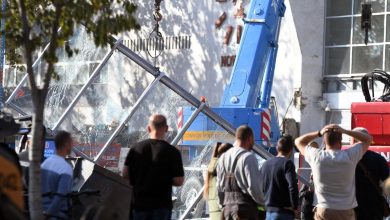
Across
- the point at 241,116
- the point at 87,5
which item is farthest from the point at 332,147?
the point at 241,116

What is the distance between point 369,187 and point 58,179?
3.53m

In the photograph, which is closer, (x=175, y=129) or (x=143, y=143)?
(x=143, y=143)

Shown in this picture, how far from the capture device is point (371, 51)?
25219mm

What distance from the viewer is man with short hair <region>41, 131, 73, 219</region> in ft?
29.9

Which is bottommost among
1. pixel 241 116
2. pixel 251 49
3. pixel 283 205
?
pixel 283 205

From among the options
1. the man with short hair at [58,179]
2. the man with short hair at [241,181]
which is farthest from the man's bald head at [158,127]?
the man with short hair at [241,181]

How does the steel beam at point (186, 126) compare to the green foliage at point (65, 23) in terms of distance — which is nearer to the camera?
the green foliage at point (65, 23)

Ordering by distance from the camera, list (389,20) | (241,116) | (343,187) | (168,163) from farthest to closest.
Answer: (389,20) < (241,116) < (343,187) < (168,163)

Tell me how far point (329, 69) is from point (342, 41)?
803mm

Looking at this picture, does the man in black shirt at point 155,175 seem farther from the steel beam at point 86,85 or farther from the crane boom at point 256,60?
the crane boom at point 256,60

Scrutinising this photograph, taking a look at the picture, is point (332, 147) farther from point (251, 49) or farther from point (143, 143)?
point (251, 49)

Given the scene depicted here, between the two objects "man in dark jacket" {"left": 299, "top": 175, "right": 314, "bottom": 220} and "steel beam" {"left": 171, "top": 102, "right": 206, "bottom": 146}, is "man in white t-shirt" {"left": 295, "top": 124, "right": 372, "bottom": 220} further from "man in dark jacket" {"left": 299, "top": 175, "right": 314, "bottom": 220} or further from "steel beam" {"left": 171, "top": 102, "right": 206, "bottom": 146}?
"man in dark jacket" {"left": 299, "top": 175, "right": 314, "bottom": 220}

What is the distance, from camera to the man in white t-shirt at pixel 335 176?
1026 cm

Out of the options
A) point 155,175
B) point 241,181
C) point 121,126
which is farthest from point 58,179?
point 121,126
